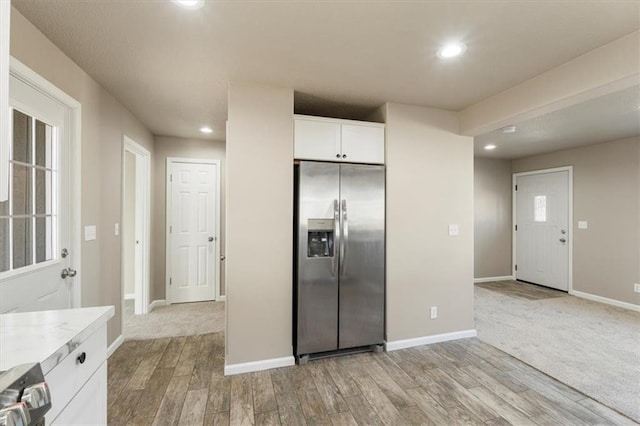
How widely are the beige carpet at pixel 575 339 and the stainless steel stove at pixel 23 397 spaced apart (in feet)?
10.4

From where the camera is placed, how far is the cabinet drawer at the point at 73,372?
882 mm

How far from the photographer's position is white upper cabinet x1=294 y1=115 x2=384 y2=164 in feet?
8.80

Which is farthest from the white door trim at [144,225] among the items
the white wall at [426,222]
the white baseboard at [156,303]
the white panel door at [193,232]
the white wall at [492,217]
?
the white wall at [492,217]

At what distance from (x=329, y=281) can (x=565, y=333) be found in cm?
285

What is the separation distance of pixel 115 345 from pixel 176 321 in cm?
79

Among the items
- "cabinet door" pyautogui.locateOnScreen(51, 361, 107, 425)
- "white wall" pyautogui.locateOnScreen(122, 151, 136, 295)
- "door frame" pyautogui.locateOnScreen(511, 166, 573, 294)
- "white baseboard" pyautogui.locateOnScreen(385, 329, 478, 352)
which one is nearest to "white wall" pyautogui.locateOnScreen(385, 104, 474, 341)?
"white baseboard" pyautogui.locateOnScreen(385, 329, 478, 352)

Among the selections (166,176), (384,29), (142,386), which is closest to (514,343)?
(384,29)

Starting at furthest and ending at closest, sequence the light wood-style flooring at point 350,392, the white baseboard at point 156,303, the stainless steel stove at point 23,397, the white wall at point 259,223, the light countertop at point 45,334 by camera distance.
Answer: the white baseboard at point 156,303, the white wall at point 259,223, the light wood-style flooring at point 350,392, the light countertop at point 45,334, the stainless steel stove at point 23,397

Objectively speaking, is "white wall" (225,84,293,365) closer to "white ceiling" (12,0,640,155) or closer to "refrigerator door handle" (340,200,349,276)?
"white ceiling" (12,0,640,155)

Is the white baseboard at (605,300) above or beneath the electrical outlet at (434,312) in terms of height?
beneath

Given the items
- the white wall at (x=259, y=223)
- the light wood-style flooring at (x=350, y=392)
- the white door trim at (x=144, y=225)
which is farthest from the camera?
the white door trim at (x=144, y=225)

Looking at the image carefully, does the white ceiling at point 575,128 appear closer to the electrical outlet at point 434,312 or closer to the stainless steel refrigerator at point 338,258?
the stainless steel refrigerator at point 338,258

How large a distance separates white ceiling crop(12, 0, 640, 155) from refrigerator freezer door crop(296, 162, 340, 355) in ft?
2.72

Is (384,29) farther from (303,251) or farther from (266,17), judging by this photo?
(303,251)
